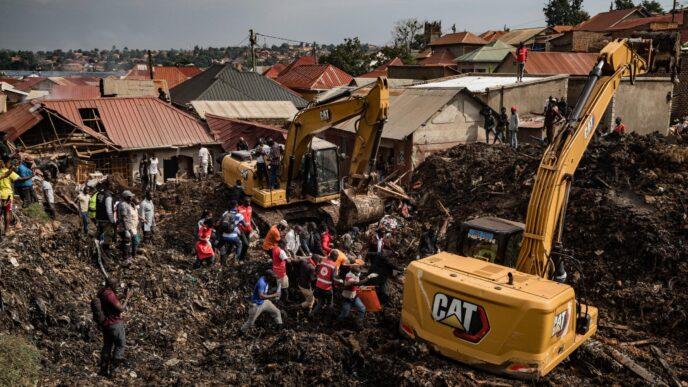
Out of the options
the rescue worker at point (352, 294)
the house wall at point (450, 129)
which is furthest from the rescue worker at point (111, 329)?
the house wall at point (450, 129)

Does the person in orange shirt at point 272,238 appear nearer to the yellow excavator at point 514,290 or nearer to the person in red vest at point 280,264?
the person in red vest at point 280,264

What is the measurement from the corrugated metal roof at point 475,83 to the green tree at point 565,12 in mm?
66161

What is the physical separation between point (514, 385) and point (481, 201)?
9.18 m

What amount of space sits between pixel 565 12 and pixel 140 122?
258 ft

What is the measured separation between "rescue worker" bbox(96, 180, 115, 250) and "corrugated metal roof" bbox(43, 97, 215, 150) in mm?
10259

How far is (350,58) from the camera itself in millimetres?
59156

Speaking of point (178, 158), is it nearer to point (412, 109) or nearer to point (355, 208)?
point (412, 109)

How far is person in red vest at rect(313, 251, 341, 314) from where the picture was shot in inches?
404

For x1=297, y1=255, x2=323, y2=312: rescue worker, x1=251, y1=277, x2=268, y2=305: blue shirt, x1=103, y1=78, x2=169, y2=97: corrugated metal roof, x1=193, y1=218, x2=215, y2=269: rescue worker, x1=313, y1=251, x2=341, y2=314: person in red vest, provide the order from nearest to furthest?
x1=251, y1=277, x2=268, y2=305: blue shirt, x1=313, y1=251, x2=341, y2=314: person in red vest, x1=297, y1=255, x2=323, y2=312: rescue worker, x1=193, y1=218, x2=215, y2=269: rescue worker, x1=103, y1=78, x2=169, y2=97: corrugated metal roof

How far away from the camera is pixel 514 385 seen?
7789 mm

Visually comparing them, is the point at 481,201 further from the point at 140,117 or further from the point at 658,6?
the point at 658,6

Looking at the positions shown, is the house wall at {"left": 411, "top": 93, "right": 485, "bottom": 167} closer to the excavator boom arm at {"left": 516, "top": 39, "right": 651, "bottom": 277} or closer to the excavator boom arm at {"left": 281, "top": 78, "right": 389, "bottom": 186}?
the excavator boom arm at {"left": 281, "top": 78, "right": 389, "bottom": 186}

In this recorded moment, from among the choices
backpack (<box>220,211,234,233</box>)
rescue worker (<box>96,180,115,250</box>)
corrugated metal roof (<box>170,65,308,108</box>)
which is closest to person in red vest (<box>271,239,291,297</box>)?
backpack (<box>220,211,234,233</box>)

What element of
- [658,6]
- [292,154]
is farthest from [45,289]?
[658,6]
